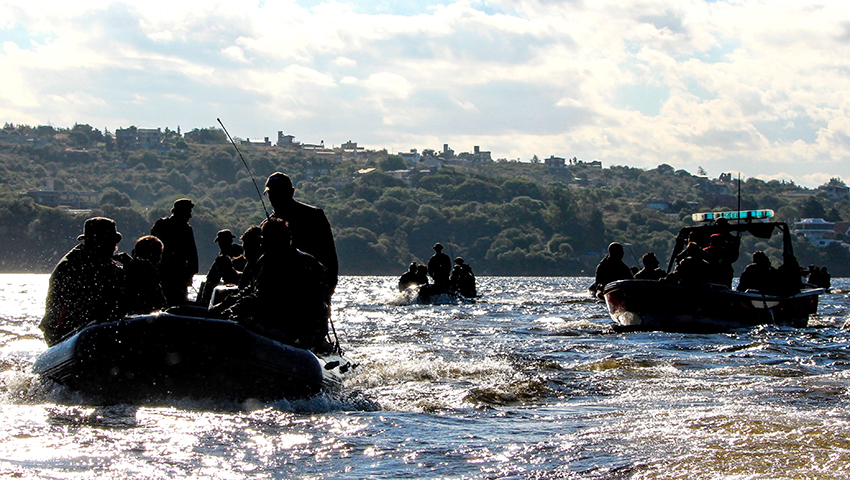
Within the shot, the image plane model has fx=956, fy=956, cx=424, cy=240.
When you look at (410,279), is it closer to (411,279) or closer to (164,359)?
(411,279)

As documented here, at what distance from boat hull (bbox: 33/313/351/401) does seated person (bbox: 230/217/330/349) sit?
13.8 inches

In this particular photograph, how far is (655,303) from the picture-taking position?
16031 millimetres

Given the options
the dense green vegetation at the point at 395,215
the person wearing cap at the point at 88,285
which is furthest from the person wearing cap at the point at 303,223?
the dense green vegetation at the point at 395,215

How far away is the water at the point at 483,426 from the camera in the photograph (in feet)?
17.8

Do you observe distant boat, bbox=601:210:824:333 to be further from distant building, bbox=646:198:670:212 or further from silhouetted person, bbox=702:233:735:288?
distant building, bbox=646:198:670:212

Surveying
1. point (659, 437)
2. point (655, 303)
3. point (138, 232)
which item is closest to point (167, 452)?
point (659, 437)

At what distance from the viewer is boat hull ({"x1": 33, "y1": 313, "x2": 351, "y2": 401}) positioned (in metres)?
6.61

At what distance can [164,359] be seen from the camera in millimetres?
6625

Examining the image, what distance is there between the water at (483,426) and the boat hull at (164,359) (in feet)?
0.43

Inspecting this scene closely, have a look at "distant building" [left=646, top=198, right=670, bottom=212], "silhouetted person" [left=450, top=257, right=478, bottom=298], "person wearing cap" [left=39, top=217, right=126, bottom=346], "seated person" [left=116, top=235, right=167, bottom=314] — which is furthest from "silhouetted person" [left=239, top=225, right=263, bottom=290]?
"distant building" [left=646, top=198, right=670, bottom=212]

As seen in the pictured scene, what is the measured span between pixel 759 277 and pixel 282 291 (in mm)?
12278

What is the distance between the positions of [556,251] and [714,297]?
127 m

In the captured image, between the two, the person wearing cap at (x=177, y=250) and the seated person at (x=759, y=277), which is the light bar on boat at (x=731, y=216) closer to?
the seated person at (x=759, y=277)

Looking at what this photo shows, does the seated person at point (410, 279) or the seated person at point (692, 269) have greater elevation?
the seated person at point (692, 269)
